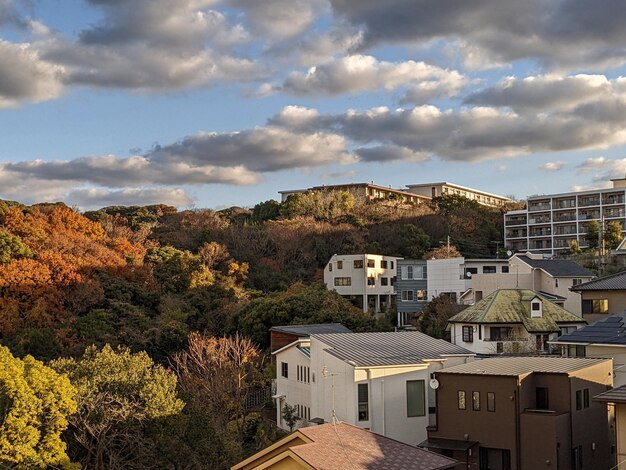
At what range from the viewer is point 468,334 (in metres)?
32.5

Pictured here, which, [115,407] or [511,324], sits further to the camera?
[511,324]

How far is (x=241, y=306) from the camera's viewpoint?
4062cm

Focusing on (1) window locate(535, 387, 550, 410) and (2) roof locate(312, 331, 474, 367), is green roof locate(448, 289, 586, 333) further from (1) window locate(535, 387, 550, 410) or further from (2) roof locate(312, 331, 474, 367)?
(1) window locate(535, 387, 550, 410)

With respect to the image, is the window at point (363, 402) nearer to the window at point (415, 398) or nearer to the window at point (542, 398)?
the window at point (415, 398)

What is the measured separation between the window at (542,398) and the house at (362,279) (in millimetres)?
28508

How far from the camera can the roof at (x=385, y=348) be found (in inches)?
966

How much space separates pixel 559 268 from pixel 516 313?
9594 millimetres

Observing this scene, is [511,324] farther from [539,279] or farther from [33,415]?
[33,415]

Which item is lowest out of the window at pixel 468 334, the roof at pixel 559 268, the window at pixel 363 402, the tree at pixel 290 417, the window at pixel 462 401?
the tree at pixel 290 417

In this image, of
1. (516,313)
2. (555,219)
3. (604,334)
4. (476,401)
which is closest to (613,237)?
(555,219)

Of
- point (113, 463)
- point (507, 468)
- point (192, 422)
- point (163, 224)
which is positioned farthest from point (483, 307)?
point (163, 224)

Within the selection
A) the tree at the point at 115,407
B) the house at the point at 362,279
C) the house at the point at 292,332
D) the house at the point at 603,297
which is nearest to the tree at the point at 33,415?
the tree at the point at 115,407

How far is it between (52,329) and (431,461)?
25749 millimetres

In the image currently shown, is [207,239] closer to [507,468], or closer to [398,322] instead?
[398,322]
